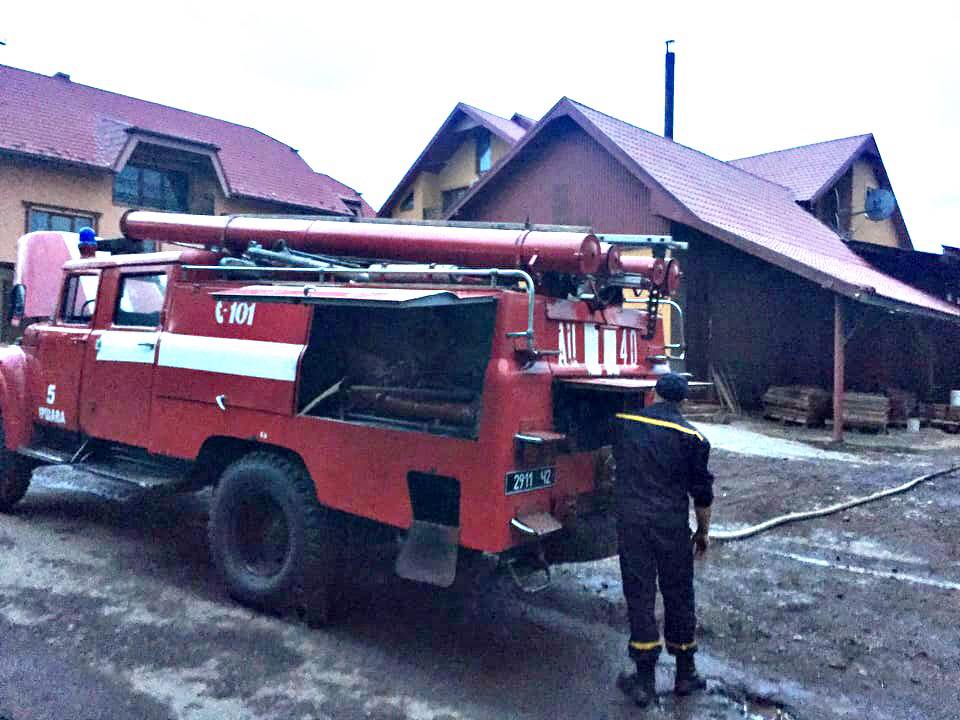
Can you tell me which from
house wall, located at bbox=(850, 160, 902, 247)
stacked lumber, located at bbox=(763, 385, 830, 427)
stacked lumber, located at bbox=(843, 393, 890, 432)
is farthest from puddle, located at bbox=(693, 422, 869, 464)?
house wall, located at bbox=(850, 160, 902, 247)

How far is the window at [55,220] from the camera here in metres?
20.1

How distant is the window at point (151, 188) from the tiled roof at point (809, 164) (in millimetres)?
17125

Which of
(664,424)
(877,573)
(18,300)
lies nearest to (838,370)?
(877,573)

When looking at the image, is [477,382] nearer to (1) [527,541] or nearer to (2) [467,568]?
(1) [527,541]

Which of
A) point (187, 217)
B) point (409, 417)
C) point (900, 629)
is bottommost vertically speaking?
point (900, 629)

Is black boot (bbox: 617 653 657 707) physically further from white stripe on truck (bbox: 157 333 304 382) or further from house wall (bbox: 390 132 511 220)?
house wall (bbox: 390 132 511 220)

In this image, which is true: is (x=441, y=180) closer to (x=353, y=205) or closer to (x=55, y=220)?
(x=353, y=205)

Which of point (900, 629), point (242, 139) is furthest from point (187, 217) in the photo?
point (242, 139)

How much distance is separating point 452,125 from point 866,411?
16019mm

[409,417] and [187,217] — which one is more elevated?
[187,217]

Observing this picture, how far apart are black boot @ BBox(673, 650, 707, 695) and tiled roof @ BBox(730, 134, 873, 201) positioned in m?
20.5

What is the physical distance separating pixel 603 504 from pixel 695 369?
11.9 metres

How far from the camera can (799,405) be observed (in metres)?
14.6

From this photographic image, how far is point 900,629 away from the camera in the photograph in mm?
5086
